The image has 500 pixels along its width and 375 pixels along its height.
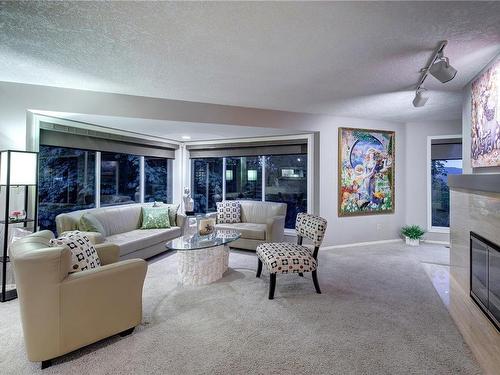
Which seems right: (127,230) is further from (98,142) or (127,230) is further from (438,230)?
(438,230)

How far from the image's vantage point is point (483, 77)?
2.67 m

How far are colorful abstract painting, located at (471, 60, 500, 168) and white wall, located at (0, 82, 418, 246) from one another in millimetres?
2057

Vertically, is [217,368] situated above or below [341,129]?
below

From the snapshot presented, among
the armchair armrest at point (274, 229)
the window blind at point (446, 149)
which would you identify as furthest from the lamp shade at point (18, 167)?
the window blind at point (446, 149)

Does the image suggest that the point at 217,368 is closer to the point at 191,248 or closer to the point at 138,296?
the point at 138,296

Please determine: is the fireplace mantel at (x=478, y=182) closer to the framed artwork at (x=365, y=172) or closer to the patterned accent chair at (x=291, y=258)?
the patterned accent chair at (x=291, y=258)

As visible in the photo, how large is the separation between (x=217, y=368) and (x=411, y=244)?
449 centimetres

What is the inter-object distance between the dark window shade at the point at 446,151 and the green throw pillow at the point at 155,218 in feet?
16.9

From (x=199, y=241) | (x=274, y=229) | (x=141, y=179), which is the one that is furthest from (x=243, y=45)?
(x=141, y=179)

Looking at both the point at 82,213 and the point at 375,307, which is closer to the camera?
the point at 375,307

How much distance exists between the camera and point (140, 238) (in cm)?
391

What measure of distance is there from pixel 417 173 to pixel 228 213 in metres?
3.74

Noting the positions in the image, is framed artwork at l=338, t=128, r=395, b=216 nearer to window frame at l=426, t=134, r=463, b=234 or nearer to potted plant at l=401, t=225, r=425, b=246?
potted plant at l=401, t=225, r=425, b=246

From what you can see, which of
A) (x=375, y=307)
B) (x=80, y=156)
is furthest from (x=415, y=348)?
(x=80, y=156)
